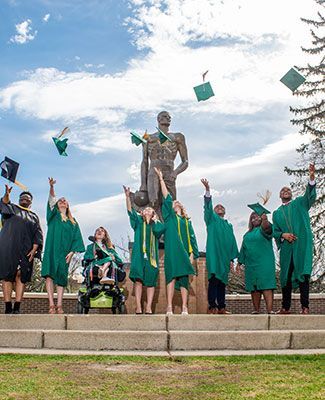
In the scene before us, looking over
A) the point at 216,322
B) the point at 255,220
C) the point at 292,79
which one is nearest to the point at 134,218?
the point at 255,220

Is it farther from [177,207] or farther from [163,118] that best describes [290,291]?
[163,118]

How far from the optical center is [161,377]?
5699 millimetres

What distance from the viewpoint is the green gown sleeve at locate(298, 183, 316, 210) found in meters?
9.08

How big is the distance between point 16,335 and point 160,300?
3117mm

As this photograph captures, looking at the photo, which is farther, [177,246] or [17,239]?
[177,246]

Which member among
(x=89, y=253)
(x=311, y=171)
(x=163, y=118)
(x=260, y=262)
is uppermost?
(x=163, y=118)

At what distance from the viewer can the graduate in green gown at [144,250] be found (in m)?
9.07

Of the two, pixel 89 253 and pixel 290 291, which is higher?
pixel 89 253

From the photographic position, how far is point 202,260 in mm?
10406

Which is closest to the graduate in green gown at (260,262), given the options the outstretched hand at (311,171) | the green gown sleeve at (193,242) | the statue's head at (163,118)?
the green gown sleeve at (193,242)

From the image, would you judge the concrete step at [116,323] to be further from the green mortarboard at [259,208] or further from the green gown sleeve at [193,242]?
the green mortarboard at [259,208]

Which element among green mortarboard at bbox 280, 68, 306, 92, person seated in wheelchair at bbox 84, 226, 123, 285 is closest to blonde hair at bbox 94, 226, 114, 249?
person seated in wheelchair at bbox 84, 226, 123, 285

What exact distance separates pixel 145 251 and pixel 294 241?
216cm

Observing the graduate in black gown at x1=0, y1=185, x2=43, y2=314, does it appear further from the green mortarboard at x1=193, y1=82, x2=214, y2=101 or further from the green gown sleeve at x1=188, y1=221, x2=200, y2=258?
the green mortarboard at x1=193, y1=82, x2=214, y2=101
